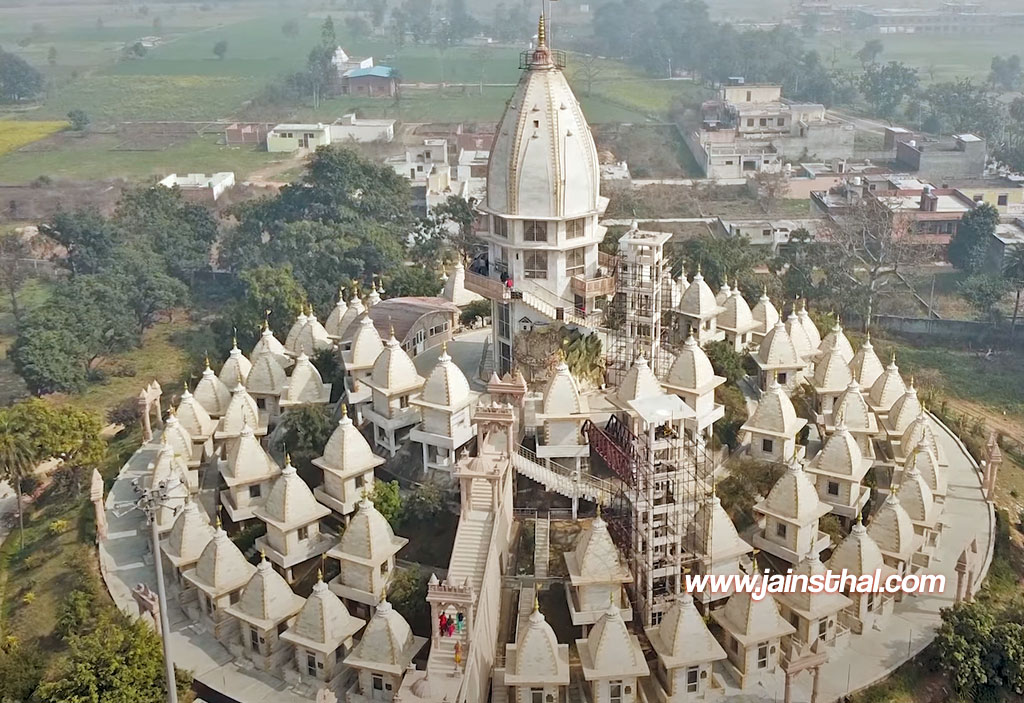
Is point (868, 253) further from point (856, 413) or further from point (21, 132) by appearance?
point (21, 132)

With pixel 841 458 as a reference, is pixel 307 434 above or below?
below

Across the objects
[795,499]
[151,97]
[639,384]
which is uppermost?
[151,97]

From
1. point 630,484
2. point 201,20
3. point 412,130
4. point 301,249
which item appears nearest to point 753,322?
point 630,484

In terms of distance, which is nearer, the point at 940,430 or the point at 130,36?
the point at 940,430

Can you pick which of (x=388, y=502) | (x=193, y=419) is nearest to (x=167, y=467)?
(x=193, y=419)

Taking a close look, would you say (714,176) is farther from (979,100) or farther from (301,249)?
(301,249)

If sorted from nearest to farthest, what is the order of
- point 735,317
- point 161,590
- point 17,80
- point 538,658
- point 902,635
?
1. point 161,590
2. point 538,658
3. point 902,635
4. point 735,317
5. point 17,80
